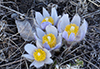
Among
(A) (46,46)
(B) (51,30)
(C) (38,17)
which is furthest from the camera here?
(C) (38,17)

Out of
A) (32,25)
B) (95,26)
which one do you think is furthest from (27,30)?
(95,26)

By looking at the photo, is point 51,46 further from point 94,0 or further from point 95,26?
point 94,0

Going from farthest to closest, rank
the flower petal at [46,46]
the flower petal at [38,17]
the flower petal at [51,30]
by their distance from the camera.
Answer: the flower petal at [38,17], the flower petal at [51,30], the flower petal at [46,46]

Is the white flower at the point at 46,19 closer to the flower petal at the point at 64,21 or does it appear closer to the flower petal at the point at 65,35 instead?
the flower petal at the point at 64,21

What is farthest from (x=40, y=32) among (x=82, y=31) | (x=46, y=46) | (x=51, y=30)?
(x=82, y=31)

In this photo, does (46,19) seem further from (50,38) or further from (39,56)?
(39,56)

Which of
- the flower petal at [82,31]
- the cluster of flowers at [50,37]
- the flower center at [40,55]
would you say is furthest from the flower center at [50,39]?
the flower petal at [82,31]

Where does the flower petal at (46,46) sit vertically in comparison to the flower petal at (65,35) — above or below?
below

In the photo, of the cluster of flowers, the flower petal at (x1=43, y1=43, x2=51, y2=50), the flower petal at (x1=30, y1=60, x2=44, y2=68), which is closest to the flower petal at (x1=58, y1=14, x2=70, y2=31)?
the cluster of flowers

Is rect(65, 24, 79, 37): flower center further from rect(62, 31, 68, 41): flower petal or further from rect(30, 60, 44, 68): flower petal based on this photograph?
rect(30, 60, 44, 68): flower petal
